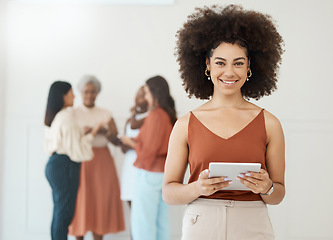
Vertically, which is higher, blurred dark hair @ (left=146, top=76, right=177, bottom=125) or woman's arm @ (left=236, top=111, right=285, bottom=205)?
blurred dark hair @ (left=146, top=76, right=177, bottom=125)

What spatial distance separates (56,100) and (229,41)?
2916 millimetres

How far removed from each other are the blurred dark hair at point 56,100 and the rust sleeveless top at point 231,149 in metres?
2.86

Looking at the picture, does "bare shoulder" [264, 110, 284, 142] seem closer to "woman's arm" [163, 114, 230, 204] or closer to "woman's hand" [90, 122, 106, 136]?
"woman's arm" [163, 114, 230, 204]

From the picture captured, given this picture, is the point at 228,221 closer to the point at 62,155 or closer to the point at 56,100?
the point at 62,155

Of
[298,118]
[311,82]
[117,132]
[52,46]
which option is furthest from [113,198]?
[311,82]

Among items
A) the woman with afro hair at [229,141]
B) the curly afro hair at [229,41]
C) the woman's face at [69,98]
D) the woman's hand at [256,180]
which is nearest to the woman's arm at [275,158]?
the woman with afro hair at [229,141]

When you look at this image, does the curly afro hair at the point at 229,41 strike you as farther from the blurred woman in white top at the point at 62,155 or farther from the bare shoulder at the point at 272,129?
the blurred woman in white top at the point at 62,155

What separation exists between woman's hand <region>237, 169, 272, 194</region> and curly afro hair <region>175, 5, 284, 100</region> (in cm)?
50

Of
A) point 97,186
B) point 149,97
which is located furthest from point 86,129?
point 149,97

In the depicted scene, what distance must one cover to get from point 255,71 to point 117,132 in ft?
9.46

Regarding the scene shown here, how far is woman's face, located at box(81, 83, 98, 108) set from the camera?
15.4 ft

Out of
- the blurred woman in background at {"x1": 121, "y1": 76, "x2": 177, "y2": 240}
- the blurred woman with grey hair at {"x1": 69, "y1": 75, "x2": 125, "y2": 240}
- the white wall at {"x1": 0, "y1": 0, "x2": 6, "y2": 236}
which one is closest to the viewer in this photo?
the blurred woman in background at {"x1": 121, "y1": 76, "x2": 177, "y2": 240}

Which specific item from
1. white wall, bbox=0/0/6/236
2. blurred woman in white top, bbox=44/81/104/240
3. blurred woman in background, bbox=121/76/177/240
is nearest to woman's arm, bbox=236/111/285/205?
blurred woman in background, bbox=121/76/177/240

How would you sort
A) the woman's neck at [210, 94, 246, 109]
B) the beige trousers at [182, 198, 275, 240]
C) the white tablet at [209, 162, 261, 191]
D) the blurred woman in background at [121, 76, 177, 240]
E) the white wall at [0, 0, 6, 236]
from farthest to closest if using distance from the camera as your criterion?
the white wall at [0, 0, 6, 236] → the blurred woman in background at [121, 76, 177, 240] → the woman's neck at [210, 94, 246, 109] → the beige trousers at [182, 198, 275, 240] → the white tablet at [209, 162, 261, 191]
